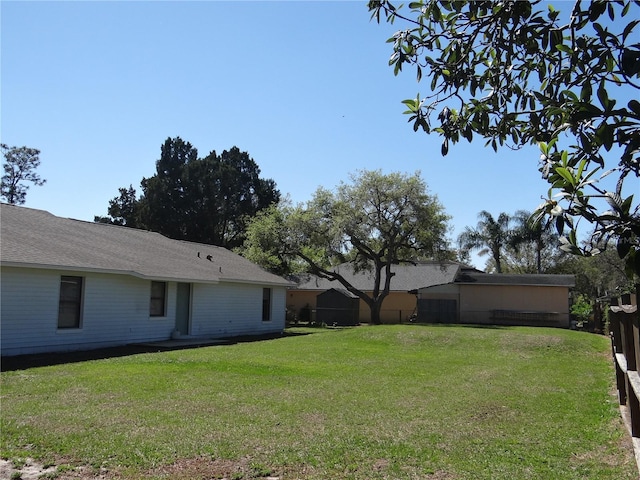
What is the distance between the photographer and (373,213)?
3306cm

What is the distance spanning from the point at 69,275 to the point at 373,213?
68.3 ft

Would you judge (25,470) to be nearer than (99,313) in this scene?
Yes

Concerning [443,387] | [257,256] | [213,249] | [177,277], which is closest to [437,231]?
[257,256]

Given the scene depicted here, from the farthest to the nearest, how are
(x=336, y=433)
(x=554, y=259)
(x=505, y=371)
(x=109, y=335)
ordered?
1. (x=554, y=259)
2. (x=109, y=335)
3. (x=505, y=371)
4. (x=336, y=433)

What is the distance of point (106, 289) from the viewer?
1617 cm

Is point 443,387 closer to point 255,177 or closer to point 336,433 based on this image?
point 336,433

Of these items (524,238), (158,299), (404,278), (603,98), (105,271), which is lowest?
(158,299)

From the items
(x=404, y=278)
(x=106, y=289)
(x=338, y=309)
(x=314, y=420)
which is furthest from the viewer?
(x=404, y=278)

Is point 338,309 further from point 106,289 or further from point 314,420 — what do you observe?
point 314,420

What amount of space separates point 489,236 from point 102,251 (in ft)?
133

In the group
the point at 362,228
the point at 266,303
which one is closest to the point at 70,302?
the point at 266,303

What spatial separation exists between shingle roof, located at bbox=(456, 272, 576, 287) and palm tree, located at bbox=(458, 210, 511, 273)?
55.8 ft

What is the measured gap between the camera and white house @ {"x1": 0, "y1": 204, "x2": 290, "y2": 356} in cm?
1386

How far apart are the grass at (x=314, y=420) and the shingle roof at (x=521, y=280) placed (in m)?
19.5
